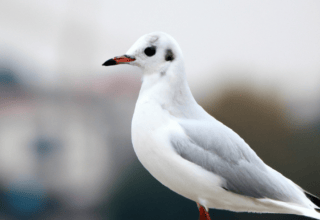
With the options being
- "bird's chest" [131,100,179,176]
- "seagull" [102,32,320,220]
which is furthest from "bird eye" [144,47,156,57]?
"bird's chest" [131,100,179,176]

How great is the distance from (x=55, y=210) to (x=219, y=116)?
1320mm

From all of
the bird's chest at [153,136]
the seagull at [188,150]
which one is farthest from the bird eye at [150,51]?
the bird's chest at [153,136]

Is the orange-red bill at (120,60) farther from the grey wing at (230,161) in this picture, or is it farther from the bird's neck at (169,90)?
the grey wing at (230,161)

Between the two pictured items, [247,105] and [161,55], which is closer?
[161,55]

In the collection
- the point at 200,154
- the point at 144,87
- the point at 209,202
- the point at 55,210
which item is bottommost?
the point at 55,210

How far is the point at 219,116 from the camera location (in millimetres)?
2061

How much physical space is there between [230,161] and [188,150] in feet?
0.36

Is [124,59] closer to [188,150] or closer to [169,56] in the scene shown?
[169,56]

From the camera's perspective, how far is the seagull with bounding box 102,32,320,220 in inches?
24.9

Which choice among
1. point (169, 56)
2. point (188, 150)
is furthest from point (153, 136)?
point (169, 56)

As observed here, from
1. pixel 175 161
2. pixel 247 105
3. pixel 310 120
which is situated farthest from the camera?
pixel 247 105

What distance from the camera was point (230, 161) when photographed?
68 centimetres

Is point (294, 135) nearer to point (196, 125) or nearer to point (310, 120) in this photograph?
point (310, 120)

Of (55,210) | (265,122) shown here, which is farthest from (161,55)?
(55,210)
